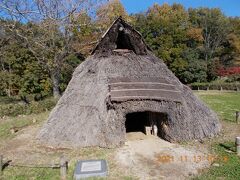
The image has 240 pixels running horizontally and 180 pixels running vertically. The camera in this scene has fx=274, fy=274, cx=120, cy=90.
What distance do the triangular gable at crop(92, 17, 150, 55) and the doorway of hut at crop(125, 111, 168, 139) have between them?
3.22 metres

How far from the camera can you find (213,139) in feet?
40.0

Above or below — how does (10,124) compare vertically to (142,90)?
below

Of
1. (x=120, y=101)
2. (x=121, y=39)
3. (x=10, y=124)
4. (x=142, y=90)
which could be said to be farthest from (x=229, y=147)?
(x=10, y=124)

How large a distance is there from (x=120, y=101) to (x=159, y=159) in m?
2.70

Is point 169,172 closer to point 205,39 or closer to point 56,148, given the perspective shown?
point 56,148

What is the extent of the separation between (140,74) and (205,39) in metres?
46.5

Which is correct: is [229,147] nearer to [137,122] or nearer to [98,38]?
[137,122]

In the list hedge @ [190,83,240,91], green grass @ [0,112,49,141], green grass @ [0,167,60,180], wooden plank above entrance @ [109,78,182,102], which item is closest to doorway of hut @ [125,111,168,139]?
wooden plank above entrance @ [109,78,182,102]

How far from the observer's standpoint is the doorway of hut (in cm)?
1234

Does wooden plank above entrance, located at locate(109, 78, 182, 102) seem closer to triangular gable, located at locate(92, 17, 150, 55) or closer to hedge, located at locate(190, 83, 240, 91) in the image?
triangular gable, located at locate(92, 17, 150, 55)

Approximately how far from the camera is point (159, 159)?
10.1 metres

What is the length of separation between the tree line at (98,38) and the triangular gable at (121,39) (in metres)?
3.10

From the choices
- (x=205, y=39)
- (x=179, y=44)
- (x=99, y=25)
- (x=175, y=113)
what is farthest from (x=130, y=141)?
(x=205, y=39)

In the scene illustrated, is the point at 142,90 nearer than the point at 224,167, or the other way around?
the point at 224,167
